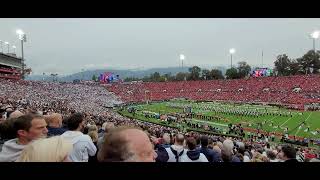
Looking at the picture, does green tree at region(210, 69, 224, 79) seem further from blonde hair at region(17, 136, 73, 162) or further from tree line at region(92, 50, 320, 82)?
blonde hair at region(17, 136, 73, 162)

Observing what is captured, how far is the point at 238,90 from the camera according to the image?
61719mm

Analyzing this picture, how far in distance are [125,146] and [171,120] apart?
3167 cm

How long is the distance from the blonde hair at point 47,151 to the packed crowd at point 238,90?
1598 inches

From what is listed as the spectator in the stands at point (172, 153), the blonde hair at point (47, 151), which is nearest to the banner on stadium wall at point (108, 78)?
the spectator in the stands at point (172, 153)

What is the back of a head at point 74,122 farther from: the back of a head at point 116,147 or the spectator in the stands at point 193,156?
the back of a head at point 116,147

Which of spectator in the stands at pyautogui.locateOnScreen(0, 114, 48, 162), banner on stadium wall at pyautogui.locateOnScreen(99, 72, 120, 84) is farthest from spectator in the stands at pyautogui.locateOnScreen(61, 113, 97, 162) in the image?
banner on stadium wall at pyautogui.locateOnScreen(99, 72, 120, 84)

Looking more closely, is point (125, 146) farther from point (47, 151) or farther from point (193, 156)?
point (193, 156)

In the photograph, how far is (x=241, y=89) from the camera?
2432 inches

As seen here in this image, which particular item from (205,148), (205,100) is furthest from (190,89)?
(205,148)

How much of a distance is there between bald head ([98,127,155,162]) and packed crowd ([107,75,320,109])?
40.8 meters

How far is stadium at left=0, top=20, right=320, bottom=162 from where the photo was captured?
2.86 metres

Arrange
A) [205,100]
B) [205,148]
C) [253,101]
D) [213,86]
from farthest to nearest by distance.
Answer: [213,86] < [205,100] < [253,101] < [205,148]
